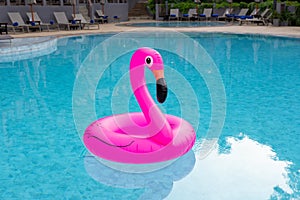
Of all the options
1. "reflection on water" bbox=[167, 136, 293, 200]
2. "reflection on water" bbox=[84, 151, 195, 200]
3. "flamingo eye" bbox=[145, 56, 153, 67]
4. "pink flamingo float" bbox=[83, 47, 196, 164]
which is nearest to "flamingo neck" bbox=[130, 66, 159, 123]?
"pink flamingo float" bbox=[83, 47, 196, 164]

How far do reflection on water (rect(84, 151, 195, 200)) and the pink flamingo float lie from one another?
129mm

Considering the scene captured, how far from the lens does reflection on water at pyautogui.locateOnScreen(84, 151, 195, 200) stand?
3.09m

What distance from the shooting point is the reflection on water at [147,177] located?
122 inches

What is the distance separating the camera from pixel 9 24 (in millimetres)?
15203

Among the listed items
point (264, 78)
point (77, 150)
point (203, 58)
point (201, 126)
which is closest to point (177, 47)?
point (203, 58)

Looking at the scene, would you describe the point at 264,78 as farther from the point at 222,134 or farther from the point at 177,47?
the point at 177,47

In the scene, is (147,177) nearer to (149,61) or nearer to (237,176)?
(237,176)

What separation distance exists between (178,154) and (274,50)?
834cm

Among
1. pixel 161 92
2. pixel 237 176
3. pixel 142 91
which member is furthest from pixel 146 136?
pixel 237 176

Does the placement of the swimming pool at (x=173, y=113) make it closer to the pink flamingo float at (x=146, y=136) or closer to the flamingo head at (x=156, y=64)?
the pink flamingo float at (x=146, y=136)

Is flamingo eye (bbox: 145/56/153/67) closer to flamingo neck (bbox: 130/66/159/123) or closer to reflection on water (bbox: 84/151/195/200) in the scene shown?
flamingo neck (bbox: 130/66/159/123)

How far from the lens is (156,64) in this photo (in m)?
3.29

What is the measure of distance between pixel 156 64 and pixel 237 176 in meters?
1.30

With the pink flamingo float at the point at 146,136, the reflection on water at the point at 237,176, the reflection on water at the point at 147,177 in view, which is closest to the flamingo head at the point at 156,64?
the pink flamingo float at the point at 146,136
